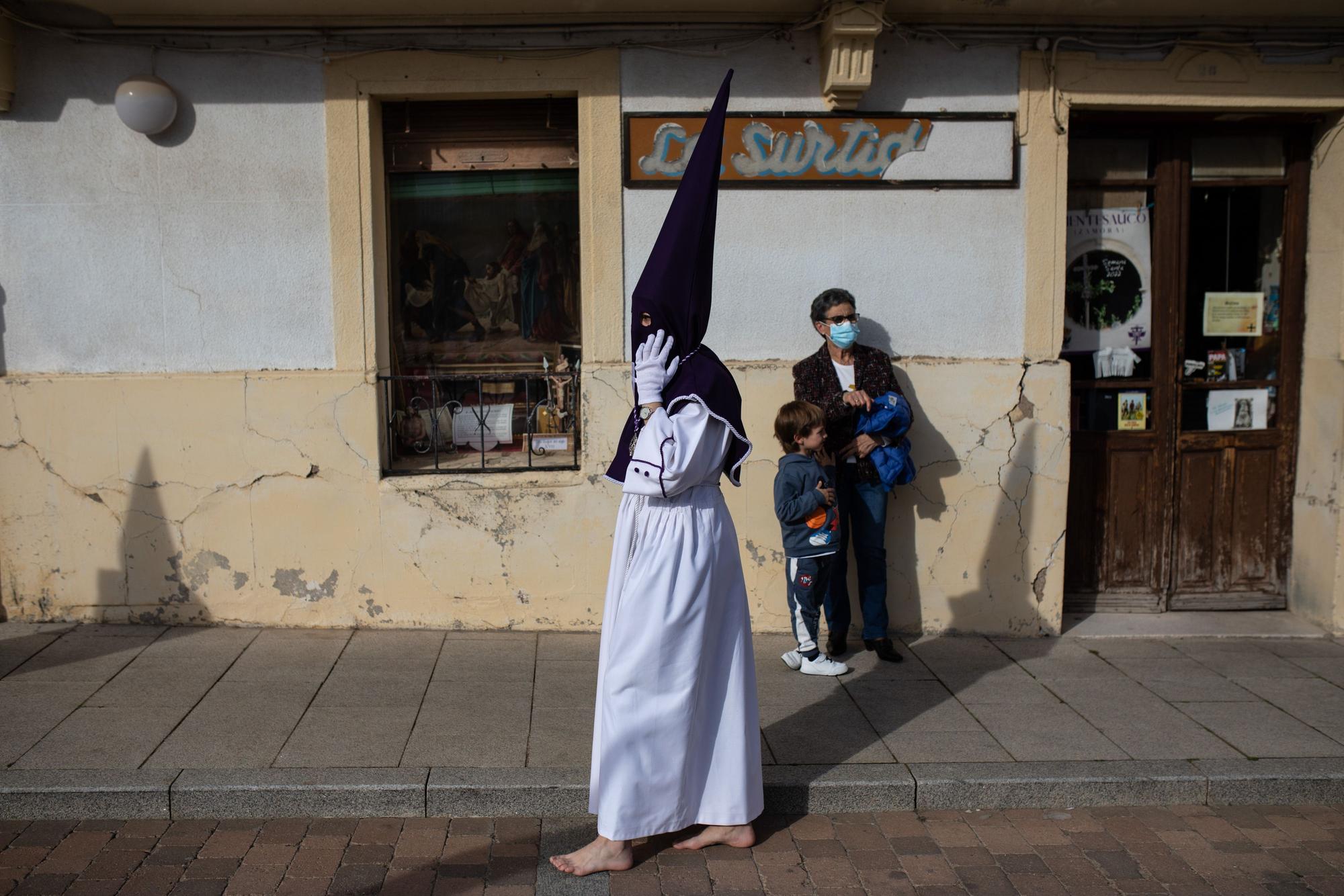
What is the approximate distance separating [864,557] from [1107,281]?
7.68 ft

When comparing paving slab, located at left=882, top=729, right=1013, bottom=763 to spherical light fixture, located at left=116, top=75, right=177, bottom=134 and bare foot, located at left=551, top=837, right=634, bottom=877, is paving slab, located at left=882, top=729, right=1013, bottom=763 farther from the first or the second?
spherical light fixture, located at left=116, top=75, right=177, bottom=134

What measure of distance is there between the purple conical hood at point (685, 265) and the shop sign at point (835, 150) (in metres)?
2.33

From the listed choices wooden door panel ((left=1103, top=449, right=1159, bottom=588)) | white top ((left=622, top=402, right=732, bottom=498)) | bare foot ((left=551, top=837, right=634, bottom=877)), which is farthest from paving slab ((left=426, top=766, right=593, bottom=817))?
wooden door panel ((left=1103, top=449, right=1159, bottom=588))

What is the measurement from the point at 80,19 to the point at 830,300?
13.9 ft

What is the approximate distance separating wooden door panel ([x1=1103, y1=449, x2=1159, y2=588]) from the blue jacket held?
5.58ft

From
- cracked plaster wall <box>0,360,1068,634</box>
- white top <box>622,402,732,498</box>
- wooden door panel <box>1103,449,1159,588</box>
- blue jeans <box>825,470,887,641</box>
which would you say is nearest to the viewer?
white top <box>622,402,732,498</box>

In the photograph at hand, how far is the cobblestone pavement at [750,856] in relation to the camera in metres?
3.71

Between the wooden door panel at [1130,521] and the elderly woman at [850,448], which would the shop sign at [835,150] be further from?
the wooden door panel at [1130,521]

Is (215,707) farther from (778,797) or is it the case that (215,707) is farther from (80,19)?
(80,19)

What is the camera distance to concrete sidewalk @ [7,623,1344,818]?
4246 millimetres

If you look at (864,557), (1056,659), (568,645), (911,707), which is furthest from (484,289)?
(1056,659)

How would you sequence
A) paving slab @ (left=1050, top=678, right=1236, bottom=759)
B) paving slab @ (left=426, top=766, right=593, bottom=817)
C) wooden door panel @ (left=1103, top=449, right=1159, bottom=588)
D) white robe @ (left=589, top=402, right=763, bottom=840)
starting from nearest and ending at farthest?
white robe @ (left=589, top=402, right=763, bottom=840)
paving slab @ (left=426, top=766, right=593, bottom=817)
paving slab @ (left=1050, top=678, right=1236, bottom=759)
wooden door panel @ (left=1103, top=449, right=1159, bottom=588)

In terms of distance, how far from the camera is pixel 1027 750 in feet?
15.3

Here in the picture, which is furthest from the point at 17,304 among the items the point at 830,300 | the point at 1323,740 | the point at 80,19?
the point at 1323,740
